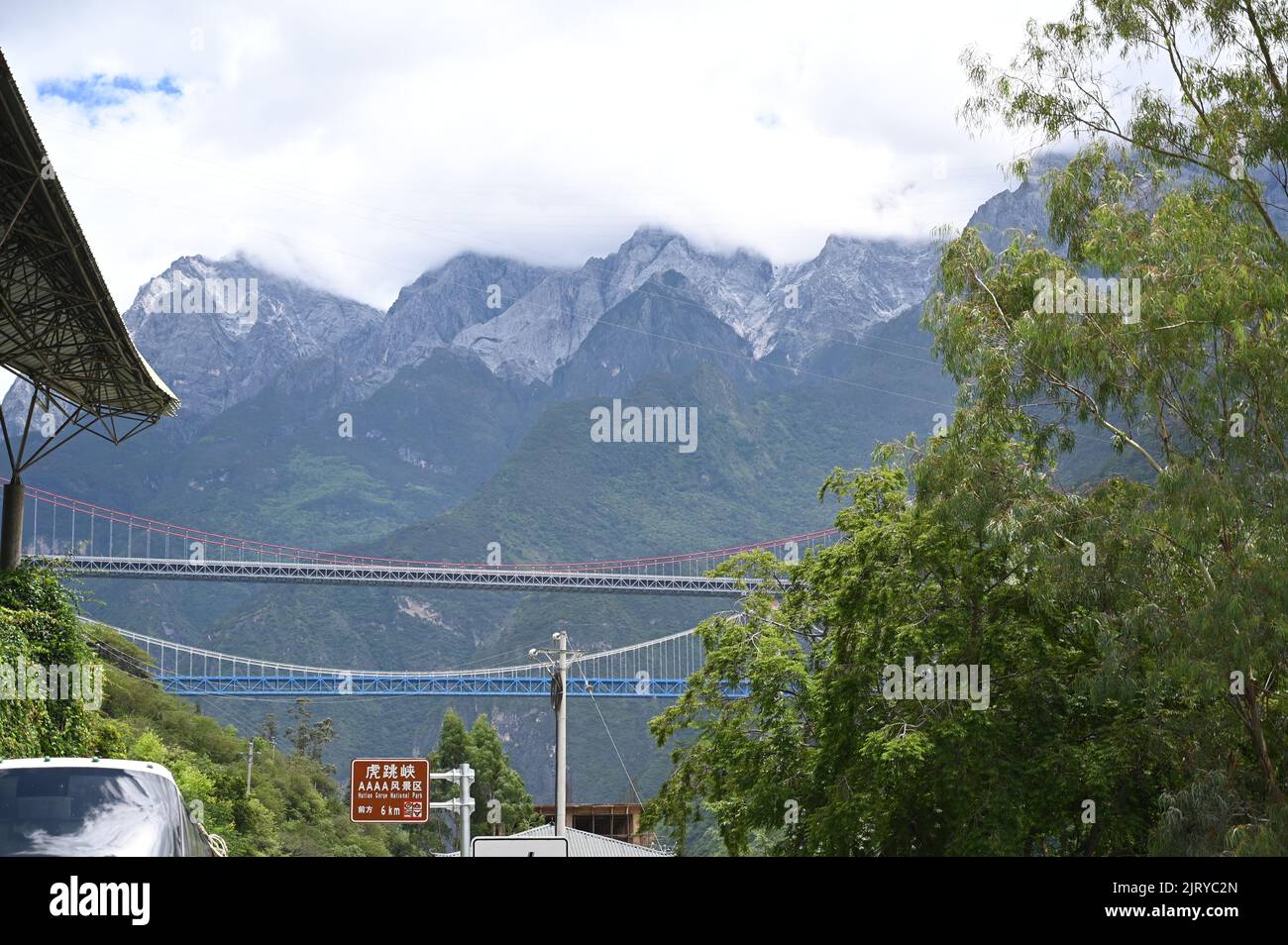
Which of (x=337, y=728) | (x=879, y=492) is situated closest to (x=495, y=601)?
(x=337, y=728)

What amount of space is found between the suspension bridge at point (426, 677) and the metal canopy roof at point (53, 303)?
30.7m

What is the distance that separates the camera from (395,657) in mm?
134750

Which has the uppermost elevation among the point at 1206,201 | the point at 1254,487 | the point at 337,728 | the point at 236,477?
the point at 236,477

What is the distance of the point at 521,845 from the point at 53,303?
555 inches

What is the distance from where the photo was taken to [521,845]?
6.30m

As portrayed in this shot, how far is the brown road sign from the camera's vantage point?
27.3 metres

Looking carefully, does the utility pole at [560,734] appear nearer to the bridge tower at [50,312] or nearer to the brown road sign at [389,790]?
the brown road sign at [389,790]

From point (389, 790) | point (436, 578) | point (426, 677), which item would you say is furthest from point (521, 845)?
point (436, 578)

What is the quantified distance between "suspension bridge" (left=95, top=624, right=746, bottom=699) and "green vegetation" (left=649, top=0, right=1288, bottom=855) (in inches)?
1435

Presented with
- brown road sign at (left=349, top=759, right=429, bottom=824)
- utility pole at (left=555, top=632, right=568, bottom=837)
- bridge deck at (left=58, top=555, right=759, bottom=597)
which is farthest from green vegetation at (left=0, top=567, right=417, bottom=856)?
bridge deck at (left=58, top=555, right=759, bottom=597)
